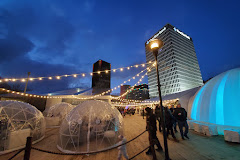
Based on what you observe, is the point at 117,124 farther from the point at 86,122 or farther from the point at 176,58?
the point at 176,58

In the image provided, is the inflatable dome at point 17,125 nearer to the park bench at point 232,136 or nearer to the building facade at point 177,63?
the park bench at point 232,136

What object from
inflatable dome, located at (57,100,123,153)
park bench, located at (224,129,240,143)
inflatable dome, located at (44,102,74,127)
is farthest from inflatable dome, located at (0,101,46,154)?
park bench, located at (224,129,240,143)

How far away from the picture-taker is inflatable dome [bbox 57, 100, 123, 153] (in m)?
4.64

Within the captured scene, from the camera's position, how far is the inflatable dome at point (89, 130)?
183 inches

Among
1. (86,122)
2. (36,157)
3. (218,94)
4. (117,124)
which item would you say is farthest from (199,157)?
(36,157)

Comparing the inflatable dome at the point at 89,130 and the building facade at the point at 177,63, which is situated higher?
the building facade at the point at 177,63

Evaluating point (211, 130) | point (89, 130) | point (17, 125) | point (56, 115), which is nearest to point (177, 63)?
point (211, 130)

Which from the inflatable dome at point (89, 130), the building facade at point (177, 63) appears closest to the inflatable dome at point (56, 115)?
the inflatable dome at point (89, 130)

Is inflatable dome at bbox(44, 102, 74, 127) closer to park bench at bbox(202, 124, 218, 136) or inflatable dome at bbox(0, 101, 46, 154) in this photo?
inflatable dome at bbox(0, 101, 46, 154)

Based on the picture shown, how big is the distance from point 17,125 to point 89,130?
14.1ft

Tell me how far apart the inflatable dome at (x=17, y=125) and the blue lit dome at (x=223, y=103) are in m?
11.6

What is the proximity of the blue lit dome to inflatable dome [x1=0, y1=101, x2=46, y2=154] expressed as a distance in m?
11.6

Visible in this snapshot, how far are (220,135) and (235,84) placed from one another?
3502mm

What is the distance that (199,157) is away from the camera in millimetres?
3729
